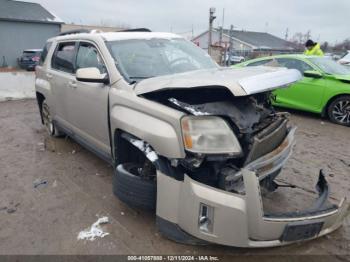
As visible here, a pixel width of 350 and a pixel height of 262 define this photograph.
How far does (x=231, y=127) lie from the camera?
8.36ft

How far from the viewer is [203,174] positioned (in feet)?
8.29

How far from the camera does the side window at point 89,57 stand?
12.2ft

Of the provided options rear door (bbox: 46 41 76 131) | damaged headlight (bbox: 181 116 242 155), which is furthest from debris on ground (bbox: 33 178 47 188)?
damaged headlight (bbox: 181 116 242 155)

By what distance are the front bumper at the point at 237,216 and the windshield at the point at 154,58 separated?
1.37 m

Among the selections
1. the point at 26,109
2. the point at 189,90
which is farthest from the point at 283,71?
the point at 26,109

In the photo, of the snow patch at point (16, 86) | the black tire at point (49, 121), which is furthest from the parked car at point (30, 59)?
the black tire at point (49, 121)

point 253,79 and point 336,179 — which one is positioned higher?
point 253,79

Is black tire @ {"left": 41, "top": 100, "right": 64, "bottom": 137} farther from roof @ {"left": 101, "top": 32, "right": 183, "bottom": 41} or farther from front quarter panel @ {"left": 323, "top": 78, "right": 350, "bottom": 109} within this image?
front quarter panel @ {"left": 323, "top": 78, "right": 350, "bottom": 109}

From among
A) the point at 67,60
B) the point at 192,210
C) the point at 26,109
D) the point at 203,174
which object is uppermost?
the point at 67,60

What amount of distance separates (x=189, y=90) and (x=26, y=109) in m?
7.28

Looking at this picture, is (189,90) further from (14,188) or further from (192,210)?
(14,188)

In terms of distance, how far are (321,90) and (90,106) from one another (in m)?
5.57

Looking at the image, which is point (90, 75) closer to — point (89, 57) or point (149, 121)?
point (89, 57)

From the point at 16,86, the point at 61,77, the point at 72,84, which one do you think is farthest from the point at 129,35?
the point at 16,86
